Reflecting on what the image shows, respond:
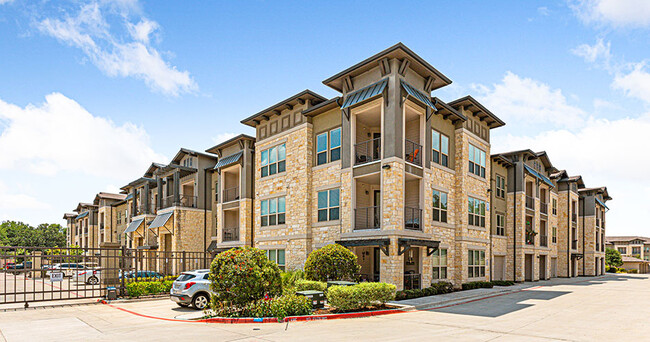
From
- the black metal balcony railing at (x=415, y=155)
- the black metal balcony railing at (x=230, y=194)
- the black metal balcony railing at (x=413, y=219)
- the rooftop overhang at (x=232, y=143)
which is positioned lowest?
the black metal balcony railing at (x=413, y=219)

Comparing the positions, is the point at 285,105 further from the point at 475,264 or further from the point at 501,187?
the point at 501,187

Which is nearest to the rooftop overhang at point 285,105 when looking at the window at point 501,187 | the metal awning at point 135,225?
the window at point 501,187

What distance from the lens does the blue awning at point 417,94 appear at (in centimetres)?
2081

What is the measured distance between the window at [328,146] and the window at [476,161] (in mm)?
8982

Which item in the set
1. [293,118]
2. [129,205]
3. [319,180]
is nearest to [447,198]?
[319,180]

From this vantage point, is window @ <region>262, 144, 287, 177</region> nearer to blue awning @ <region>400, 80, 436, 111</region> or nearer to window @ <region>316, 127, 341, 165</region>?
window @ <region>316, 127, 341, 165</region>

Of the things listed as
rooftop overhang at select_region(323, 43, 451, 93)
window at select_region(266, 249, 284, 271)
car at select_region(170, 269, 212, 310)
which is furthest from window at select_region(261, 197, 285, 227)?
car at select_region(170, 269, 212, 310)

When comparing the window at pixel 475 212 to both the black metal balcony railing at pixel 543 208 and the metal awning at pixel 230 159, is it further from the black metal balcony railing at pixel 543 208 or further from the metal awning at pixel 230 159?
the metal awning at pixel 230 159

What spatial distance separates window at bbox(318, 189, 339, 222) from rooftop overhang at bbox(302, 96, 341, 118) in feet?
15.3

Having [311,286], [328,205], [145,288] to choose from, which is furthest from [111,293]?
[328,205]

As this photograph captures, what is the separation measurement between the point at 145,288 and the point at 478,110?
22094 millimetres

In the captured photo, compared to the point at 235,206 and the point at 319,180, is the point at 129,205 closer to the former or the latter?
the point at 235,206

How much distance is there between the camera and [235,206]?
106 feet

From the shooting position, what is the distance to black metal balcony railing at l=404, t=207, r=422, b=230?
21.9 meters
